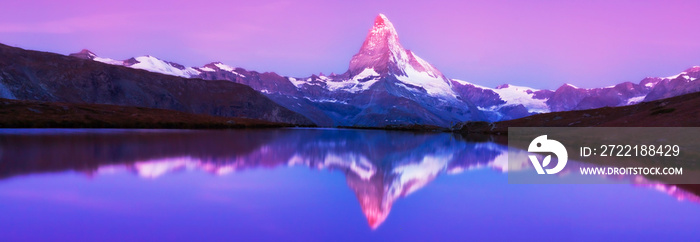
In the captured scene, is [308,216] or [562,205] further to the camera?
[562,205]

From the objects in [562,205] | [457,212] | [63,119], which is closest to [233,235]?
[457,212]

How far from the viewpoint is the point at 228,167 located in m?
28.2

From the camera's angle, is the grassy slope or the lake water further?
the grassy slope

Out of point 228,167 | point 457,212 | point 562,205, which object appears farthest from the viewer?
point 228,167

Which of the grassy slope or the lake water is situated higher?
the grassy slope

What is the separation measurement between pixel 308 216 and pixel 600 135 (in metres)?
65.1

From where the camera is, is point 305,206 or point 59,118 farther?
point 59,118

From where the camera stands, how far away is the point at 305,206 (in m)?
17.2

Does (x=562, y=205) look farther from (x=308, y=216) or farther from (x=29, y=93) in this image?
(x=29, y=93)

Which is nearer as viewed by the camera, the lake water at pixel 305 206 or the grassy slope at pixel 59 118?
the lake water at pixel 305 206

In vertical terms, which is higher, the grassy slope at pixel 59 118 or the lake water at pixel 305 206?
the grassy slope at pixel 59 118

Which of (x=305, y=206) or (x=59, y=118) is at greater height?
(x=59, y=118)

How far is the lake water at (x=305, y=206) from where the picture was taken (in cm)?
1341

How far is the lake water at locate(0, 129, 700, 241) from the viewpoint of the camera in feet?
44.0
